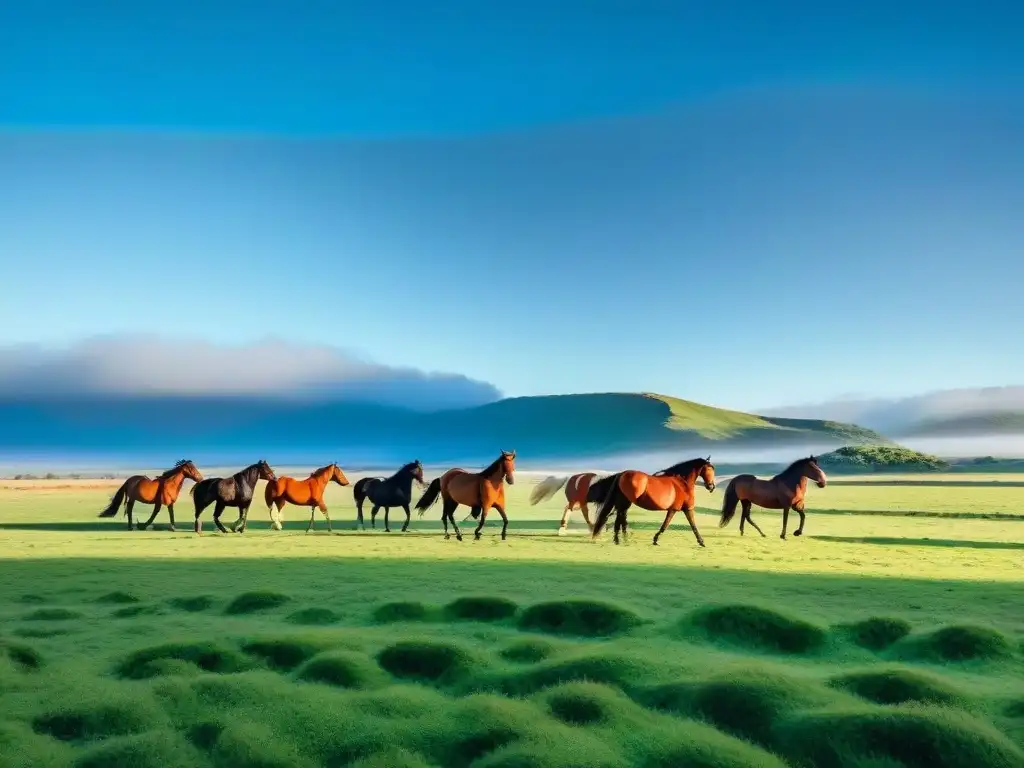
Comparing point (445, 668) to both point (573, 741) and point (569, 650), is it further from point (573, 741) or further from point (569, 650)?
point (573, 741)

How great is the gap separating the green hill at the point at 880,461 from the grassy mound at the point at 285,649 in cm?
10602

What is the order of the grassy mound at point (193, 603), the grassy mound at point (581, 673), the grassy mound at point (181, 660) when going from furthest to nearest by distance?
the grassy mound at point (193, 603)
the grassy mound at point (181, 660)
the grassy mound at point (581, 673)

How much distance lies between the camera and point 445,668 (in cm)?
730

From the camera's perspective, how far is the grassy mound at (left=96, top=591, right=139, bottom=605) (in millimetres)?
10984

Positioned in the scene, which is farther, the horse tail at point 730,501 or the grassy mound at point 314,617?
the horse tail at point 730,501

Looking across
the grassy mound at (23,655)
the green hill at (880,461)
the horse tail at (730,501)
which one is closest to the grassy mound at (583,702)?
the grassy mound at (23,655)

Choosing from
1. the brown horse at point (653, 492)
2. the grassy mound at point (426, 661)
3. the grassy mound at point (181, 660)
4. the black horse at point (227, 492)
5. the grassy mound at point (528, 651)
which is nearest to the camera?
the grassy mound at point (426, 661)

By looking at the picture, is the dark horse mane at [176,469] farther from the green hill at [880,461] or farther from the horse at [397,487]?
the green hill at [880,461]

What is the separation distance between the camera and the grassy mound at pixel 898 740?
5.19m

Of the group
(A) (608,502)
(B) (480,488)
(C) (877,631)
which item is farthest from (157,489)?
(C) (877,631)

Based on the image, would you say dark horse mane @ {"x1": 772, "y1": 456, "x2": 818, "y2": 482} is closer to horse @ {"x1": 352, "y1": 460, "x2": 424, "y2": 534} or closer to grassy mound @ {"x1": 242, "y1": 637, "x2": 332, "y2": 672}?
horse @ {"x1": 352, "y1": 460, "x2": 424, "y2": 534}

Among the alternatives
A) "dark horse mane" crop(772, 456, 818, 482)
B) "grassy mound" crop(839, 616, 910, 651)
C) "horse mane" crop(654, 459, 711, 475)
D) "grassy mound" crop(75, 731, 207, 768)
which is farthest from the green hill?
"grassy mound" crop(75, 731, 207, 768)

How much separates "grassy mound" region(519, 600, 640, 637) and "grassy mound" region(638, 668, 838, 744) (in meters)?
2.43

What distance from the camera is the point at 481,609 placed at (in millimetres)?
9844
